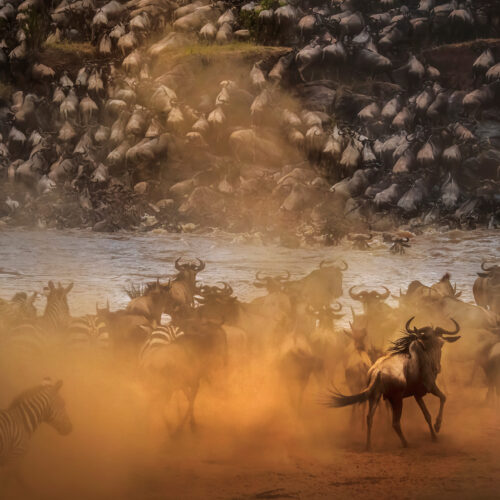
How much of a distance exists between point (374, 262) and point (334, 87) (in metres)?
2.80

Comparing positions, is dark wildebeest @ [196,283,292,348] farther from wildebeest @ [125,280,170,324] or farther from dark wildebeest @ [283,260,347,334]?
wildebeest @ [125,280,170,324]

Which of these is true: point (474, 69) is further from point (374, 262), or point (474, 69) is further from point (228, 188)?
point (228, 188)

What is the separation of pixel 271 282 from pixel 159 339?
7.07ft

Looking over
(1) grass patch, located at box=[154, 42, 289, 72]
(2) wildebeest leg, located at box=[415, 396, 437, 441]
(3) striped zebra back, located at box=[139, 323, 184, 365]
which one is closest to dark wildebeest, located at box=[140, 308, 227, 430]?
(3) striped zebra back, located at box=[139, 323, 184, 365]

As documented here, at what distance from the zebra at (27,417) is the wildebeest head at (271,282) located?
342cm

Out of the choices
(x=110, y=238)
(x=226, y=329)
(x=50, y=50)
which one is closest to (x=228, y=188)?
(x=110, y=238)

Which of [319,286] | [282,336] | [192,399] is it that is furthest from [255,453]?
[319,286]

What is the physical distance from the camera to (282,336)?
8211 mm

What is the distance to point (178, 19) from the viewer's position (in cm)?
1109

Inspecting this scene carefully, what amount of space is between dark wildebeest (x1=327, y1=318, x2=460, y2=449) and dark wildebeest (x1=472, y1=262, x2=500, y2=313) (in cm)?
259

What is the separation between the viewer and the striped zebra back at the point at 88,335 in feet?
27.9

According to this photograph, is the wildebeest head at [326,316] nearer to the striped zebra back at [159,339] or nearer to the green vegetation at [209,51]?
the striped zebra back at [159,339]

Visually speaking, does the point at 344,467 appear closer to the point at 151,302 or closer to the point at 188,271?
the point at 151,302

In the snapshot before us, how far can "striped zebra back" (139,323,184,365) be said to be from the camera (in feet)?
24.0
